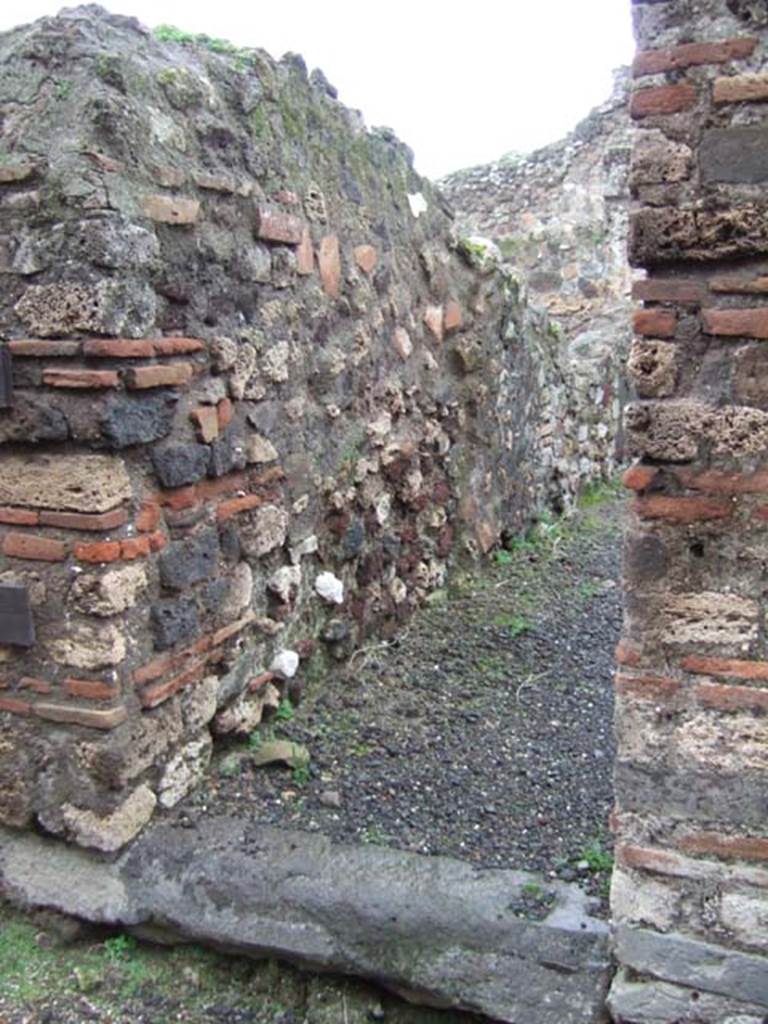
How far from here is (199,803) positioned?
3145mm

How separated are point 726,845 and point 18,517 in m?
1.98

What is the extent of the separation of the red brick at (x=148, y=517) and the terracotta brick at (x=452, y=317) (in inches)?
102

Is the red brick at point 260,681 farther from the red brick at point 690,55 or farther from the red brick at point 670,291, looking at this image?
the red brick at point 690,55

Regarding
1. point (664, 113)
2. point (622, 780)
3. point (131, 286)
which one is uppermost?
point (664, 113)

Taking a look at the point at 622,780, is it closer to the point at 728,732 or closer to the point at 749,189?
the point at 728,732

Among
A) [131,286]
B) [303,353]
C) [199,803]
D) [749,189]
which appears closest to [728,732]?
[749,189]

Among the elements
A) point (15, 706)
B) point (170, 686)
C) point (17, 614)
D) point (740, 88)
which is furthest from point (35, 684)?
point (740, 88)

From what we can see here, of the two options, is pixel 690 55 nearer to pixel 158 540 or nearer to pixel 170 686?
pixel 158 540

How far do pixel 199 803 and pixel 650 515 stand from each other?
5.72 ft

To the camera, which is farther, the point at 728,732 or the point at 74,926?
the point at 74,926

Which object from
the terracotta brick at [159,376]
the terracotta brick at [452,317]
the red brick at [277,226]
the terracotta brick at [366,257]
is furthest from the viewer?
the terracotta brick at [452,317]

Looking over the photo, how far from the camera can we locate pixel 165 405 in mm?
2945

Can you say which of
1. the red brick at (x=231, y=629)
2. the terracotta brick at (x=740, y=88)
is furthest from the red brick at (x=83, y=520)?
the terracotta brick at (x=740, y=88)

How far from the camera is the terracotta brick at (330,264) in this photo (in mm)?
3982
